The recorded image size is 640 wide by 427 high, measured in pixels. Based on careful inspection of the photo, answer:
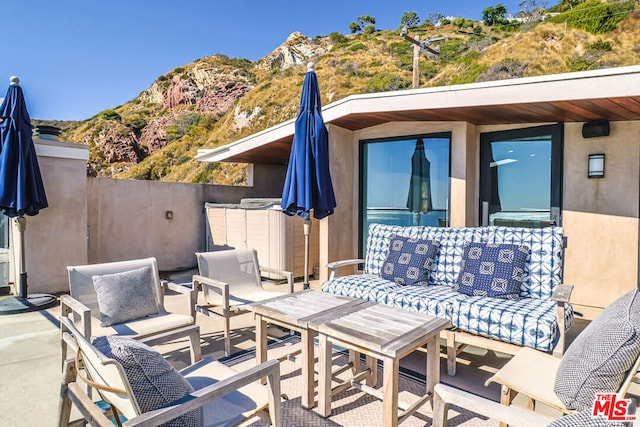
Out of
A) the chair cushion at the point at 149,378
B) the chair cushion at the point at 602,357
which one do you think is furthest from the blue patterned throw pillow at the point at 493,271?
the chair cushion at the point at 149,378

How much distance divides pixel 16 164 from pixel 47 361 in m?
2.87

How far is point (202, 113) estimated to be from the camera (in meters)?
38.0

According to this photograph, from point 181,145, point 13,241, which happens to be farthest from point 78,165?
point 181,145

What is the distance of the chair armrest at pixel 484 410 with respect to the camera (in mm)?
1510

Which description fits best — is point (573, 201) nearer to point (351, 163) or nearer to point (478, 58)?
point (351, 163)

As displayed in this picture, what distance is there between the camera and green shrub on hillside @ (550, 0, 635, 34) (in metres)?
20.0

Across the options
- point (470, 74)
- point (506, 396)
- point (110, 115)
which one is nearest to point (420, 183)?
point (506, 396)

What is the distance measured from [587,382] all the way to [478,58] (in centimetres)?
2492

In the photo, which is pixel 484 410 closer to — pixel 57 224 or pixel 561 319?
pixel 561 319

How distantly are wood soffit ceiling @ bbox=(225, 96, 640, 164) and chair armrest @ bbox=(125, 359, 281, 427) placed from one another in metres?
4.17

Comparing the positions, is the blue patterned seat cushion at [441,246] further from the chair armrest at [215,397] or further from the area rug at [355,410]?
the chair armrest at [215,397]

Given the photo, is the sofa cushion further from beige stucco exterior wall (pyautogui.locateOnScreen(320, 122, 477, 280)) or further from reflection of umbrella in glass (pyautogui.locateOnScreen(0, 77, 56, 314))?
reflection of umbrella in glass (pyautogui.locateOnScreen(0, 77, 56, 314))

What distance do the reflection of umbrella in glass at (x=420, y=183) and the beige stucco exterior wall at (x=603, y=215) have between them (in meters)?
1.89

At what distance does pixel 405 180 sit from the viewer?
20.7 ft
